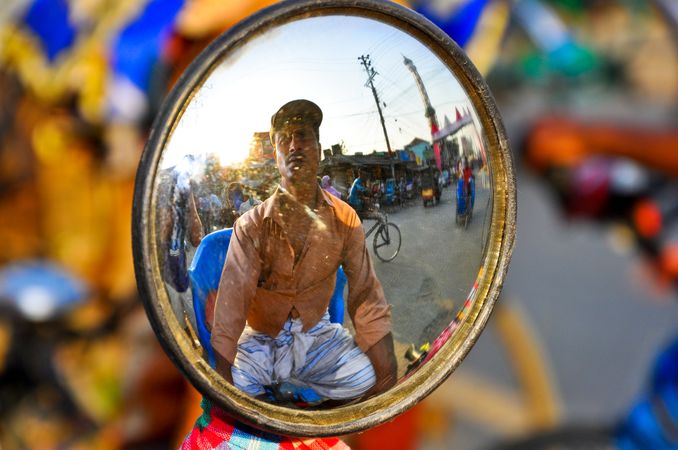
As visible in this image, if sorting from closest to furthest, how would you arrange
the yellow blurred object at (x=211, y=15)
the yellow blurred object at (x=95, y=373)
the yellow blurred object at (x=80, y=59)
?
the yellow blurred object at (x=211, y=15) → the yellow blurred object at (x=80, y=59) → the yellow blurred object at (x=95, y=373)

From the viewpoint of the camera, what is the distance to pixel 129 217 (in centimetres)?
225

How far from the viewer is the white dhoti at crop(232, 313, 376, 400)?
0.48 m

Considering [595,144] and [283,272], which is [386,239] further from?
[595,144]

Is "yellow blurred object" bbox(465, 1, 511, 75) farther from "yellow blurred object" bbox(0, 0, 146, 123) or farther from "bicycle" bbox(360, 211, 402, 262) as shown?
"bicycle" bbox(360, 211, 402, 262)

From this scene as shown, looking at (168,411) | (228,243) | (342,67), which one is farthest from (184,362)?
(168,411)

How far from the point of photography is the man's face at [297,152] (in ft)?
1.48

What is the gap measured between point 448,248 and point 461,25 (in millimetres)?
965

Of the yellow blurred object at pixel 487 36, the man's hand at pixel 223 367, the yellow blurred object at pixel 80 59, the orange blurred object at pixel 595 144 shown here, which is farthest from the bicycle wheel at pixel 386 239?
the orange blurred object at pixel 595 144

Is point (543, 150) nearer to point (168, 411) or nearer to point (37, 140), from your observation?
point (168, 411)

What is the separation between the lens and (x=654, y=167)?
2008mm

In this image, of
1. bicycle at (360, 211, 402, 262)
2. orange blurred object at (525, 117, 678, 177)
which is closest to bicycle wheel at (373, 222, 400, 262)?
bicycle at (360, 211, 402, 262)

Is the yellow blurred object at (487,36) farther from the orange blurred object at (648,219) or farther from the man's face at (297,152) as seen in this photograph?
the man's face at (297,152)

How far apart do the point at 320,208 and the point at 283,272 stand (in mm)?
44

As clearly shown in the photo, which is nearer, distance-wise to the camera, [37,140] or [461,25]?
[461,25]
